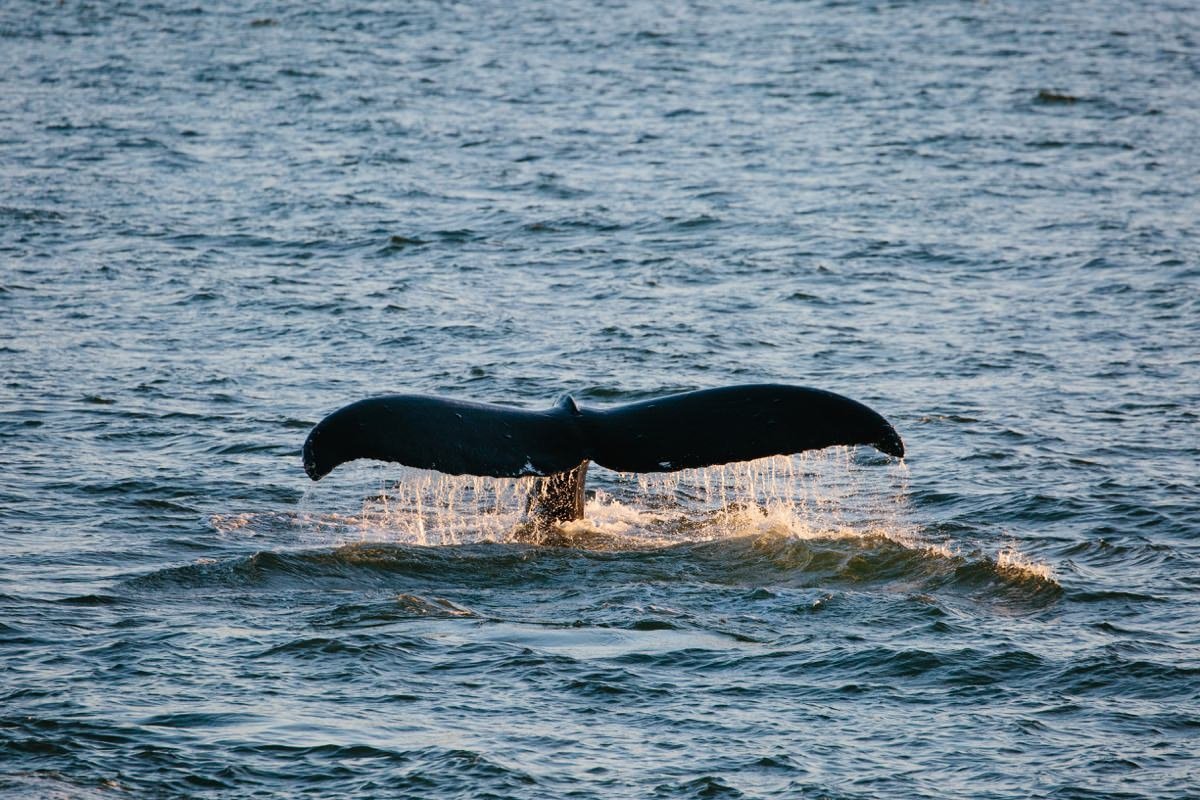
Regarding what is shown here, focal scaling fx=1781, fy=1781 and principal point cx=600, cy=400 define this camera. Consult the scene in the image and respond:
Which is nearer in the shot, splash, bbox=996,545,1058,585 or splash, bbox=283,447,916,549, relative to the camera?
splash, bbox=996,545,1058,585

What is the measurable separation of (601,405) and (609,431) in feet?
18.4

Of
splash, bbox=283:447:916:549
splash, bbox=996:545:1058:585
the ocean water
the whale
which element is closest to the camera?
the ocean water

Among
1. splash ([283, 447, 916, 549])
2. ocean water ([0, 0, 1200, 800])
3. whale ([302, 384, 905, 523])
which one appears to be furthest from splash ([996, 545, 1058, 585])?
whale ([302, 384, 905, 523])

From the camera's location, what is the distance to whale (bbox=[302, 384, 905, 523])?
29.6ft

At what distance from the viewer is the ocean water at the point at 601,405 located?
27.4ft

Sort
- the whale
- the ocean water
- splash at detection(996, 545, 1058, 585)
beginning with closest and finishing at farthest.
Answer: the ocean water, the whale, splash at detection(996, 545, 1058, 585)

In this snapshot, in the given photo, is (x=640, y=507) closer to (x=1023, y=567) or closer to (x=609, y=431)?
(x=1023, y=567)

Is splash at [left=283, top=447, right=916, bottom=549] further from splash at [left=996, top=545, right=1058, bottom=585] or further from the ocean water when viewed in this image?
splash at [left=996, top=545, right=1058, bottom=585]

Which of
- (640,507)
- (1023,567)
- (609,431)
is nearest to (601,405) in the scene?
(640,507)

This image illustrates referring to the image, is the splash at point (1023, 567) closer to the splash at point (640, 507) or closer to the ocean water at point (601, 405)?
the ocean water at point (601, 405)

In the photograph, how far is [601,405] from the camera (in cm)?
1524

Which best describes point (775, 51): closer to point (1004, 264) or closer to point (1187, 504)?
point (1004, 264)

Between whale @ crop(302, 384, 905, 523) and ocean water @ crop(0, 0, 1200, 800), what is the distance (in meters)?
0.97

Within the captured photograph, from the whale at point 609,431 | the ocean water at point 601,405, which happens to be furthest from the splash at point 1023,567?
the whale at point 609,431
